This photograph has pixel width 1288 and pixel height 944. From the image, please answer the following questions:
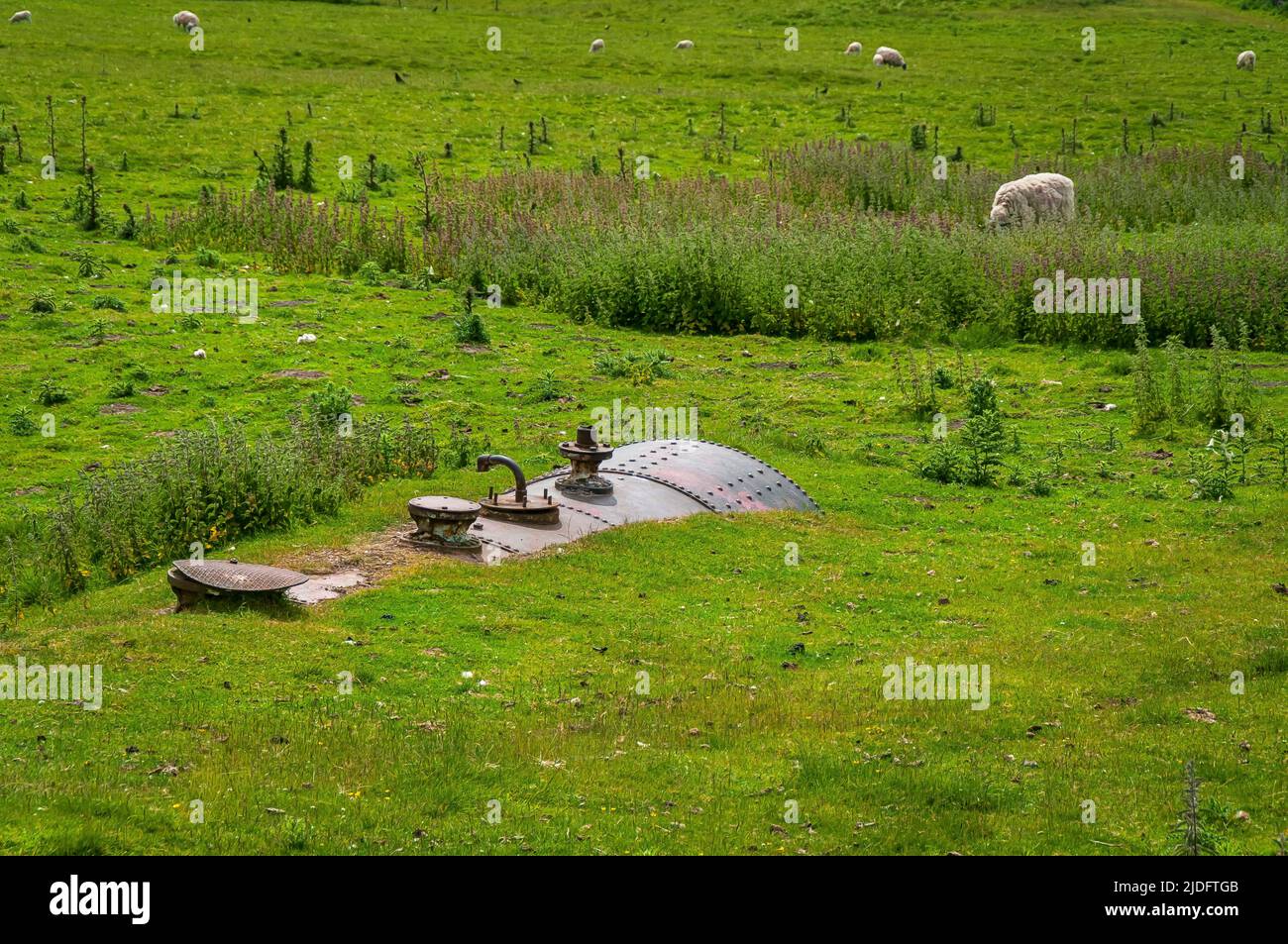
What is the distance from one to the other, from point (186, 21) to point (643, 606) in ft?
178

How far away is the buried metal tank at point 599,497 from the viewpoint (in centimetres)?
1515

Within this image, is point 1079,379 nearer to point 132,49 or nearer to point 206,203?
point 206,203

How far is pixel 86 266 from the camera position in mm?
28922

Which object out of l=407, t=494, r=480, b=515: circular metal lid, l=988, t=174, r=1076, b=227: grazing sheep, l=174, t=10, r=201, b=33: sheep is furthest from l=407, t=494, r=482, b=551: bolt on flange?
l=174, t=10, r=201, b=33: sheep

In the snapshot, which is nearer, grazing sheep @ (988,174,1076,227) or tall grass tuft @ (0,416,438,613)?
tall grass tuft @ (0,416,438,613)

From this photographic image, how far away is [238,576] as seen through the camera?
13086mm

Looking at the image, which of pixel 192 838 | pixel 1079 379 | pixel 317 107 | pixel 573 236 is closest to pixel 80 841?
pixel 192 838

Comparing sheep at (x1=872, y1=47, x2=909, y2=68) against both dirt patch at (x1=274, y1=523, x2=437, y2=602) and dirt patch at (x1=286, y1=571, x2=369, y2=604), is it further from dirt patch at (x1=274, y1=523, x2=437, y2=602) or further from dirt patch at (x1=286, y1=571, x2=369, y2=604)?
dirt patch at (x1=286, y1=571, x2=369, y2=604)

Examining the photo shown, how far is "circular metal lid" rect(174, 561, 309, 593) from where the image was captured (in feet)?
42.2

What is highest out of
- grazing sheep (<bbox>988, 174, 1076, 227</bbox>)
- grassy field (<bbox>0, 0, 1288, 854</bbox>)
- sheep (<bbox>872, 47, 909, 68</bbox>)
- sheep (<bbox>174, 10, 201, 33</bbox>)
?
sheep (<bbox>174, 10, 201, 33</bbox>)

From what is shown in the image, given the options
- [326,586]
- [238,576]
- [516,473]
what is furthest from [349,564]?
[516,473]

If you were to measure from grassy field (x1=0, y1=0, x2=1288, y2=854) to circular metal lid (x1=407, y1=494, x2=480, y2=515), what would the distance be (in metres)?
0.50

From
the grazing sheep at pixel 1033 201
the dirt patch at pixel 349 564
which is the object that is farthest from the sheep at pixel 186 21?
the dirt patch at pixel 349 564

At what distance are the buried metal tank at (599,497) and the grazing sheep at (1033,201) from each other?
1752 centimetres
